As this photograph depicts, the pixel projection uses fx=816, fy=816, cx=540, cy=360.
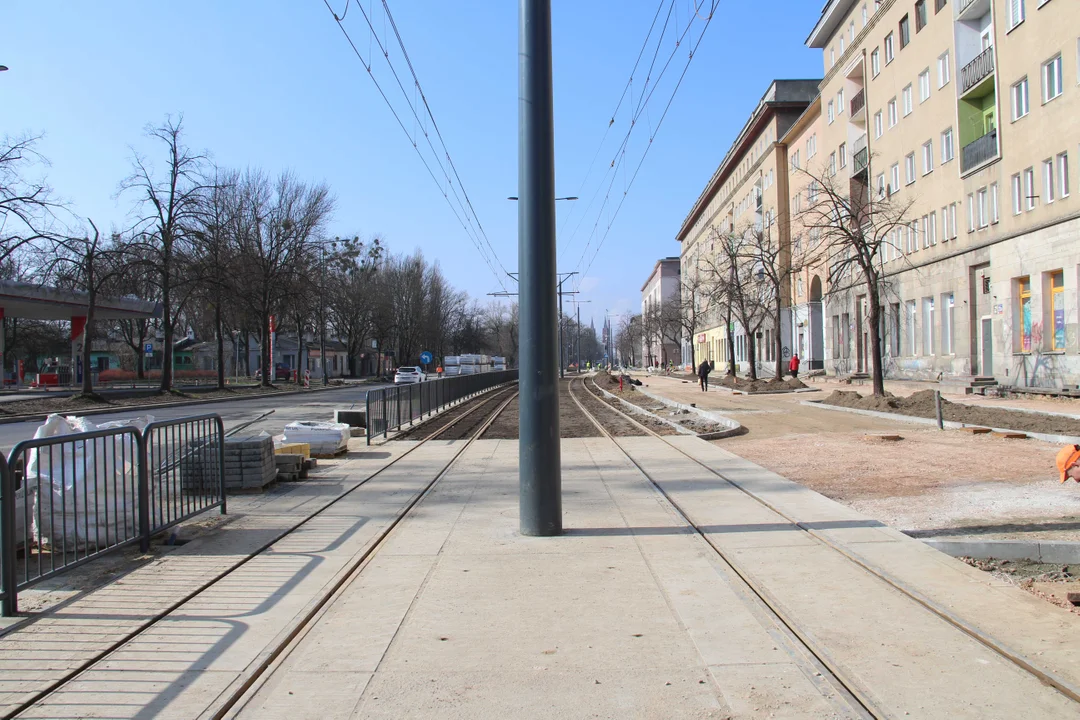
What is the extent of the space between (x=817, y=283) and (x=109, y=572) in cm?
5221

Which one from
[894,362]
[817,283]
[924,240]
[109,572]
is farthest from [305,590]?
[817,283]

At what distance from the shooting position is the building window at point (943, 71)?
107ft

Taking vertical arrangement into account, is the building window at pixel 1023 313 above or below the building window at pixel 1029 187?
below

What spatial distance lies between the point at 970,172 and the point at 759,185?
3424 centimetres

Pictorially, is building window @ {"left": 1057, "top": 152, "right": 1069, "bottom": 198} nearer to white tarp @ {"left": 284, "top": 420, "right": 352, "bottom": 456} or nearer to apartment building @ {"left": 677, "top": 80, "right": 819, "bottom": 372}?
apartment building @ {"left": 677, "top": 80, "right": 819, "bottom": 372}

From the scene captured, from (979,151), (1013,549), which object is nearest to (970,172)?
(979,151)

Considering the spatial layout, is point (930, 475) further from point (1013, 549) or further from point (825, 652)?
point (825, 652)

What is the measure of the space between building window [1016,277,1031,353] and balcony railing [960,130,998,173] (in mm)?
4616

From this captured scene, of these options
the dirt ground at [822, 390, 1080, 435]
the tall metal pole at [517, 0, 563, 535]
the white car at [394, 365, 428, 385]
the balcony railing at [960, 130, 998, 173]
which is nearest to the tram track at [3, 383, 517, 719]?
the tall metal pole at [517, 0, 563, 535]

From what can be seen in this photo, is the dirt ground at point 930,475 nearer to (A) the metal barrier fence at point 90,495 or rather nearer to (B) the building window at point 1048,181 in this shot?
(A) the metal barrier fence at point 90,495

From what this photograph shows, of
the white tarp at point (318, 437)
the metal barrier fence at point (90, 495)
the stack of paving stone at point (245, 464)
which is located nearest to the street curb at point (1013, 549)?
the metal barrier fence at point (90, 495)

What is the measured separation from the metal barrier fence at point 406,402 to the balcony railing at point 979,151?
21.0 m

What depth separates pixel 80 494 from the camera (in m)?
6.80

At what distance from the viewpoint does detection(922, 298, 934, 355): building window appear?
35.0 m
